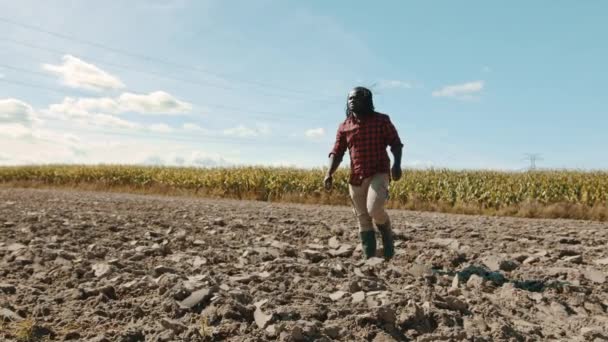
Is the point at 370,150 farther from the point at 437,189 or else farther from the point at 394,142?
the point at 437,189

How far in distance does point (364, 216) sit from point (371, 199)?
0.55 m

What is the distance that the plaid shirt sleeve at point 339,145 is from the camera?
23.6ft

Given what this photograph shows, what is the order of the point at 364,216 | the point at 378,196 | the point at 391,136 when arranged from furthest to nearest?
the point at 364,216 → the point at 391,136 → the point at 378,196

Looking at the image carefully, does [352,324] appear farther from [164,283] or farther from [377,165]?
[377,165]

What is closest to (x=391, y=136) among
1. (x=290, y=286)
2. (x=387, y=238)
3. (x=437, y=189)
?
(x=387, y=238)

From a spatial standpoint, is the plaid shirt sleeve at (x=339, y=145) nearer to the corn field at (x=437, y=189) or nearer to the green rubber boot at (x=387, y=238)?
the green rubber boot at (x=387, y=238)

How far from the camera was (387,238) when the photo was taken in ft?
24.1

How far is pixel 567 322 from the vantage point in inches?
214

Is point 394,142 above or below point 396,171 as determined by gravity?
above

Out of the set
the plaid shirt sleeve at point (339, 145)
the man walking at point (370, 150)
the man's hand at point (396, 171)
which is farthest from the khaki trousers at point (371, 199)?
the plaid shirt sleeve at point (339, 145)

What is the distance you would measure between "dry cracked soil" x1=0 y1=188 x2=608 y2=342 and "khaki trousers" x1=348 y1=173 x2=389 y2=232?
573mm

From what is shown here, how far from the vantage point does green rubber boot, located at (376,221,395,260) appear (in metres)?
7.22

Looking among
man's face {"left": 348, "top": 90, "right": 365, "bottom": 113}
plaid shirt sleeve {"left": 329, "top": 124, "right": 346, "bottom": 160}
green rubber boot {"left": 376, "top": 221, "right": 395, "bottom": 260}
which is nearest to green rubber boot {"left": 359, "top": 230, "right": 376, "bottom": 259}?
green rubber boot {"left": 376, "top": 221, "right": 395, "bottom": 260}

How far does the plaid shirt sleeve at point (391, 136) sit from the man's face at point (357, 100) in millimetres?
369
